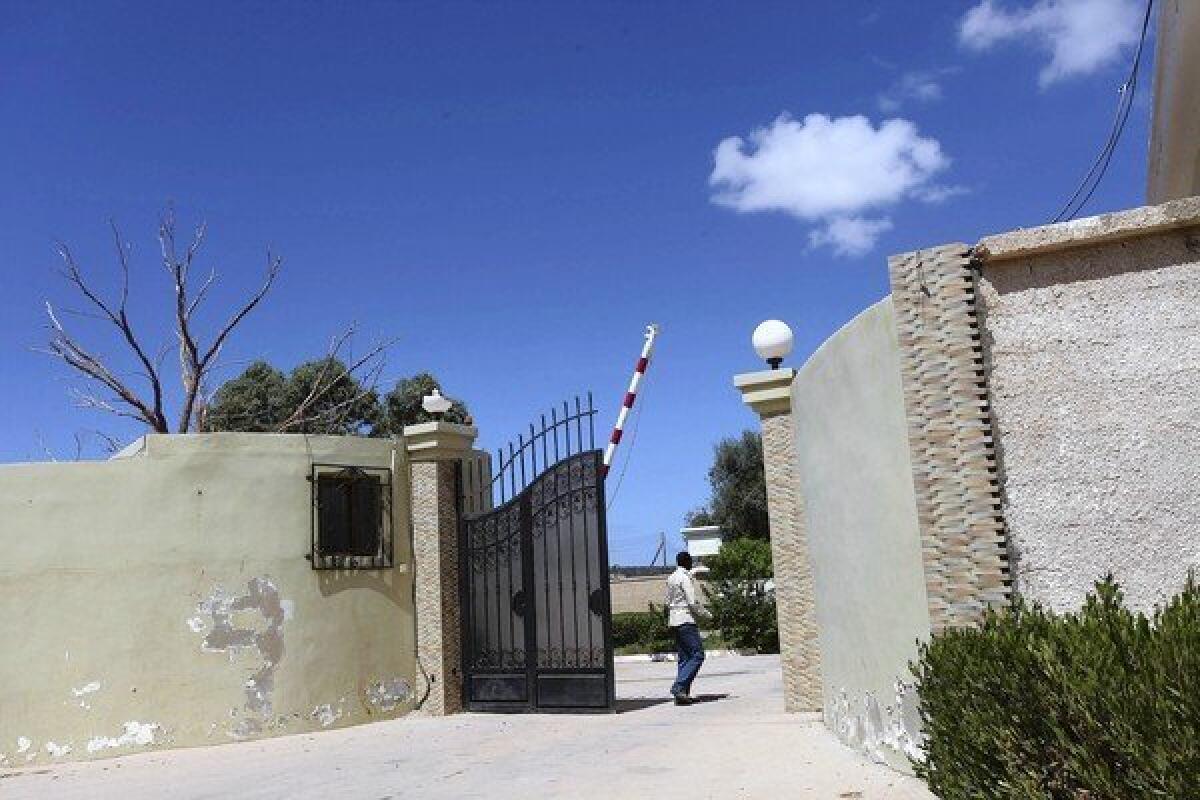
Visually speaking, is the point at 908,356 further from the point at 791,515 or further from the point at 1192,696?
the point at 791,515

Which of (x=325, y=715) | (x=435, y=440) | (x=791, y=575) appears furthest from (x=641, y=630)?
(x=791, y=575)

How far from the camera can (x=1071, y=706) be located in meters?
3.70

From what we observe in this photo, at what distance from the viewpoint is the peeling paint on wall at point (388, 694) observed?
11008mm

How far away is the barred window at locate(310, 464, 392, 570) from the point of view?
1084 cm

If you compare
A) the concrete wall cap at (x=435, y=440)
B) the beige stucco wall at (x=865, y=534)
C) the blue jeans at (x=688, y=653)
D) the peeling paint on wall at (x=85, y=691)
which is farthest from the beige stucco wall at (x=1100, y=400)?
the peeling paint on wall at (x=85, y=691)

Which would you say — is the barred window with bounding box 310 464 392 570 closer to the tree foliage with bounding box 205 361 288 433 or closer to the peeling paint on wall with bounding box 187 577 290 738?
the peeling paint on wall with bounding box 187 577 290 738

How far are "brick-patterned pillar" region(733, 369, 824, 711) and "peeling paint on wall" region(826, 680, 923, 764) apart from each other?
1482mm

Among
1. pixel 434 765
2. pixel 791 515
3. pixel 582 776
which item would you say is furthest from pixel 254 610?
pixel 791 515

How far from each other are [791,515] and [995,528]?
400 centimetres

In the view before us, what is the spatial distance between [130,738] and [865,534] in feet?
23.5

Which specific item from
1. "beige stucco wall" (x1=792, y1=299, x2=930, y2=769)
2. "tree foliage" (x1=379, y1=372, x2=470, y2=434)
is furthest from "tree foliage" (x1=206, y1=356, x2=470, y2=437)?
"beige stucco wall" (x1=792, y1=299, x2=930, y2=769)

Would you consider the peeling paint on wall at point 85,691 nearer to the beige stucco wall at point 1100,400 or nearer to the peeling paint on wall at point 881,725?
the peeling paint on wall at point 881,725

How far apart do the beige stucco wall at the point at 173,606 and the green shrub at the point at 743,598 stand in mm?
9122

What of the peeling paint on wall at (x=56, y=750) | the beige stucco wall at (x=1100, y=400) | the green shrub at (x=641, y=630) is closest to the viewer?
the beige stucco wall at (x=1100, y=400)
